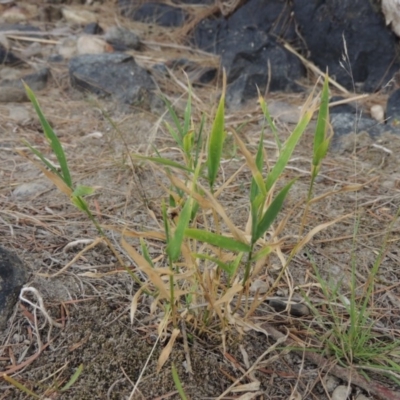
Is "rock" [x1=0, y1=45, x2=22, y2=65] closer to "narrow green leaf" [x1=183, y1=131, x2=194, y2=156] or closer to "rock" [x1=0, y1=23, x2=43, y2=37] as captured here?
"rock" [x1=0, y1=23, x2=43, y2=37]

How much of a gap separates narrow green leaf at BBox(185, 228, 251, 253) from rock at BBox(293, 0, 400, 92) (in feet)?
7.98

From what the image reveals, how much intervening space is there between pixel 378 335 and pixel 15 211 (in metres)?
1.10

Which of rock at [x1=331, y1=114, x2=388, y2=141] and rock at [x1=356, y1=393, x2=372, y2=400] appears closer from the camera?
rock at [x1=356, y1=393, x2=372, y2=400]

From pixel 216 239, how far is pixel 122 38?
3.26m

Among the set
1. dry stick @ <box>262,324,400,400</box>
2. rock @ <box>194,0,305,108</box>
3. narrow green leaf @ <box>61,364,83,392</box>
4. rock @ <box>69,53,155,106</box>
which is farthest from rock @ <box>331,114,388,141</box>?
narrow green leaf @ <box>61,364,83,392</box>

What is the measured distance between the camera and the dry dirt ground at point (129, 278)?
1111 mm

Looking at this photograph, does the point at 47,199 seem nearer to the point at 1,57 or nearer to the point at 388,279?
the point at 388,279

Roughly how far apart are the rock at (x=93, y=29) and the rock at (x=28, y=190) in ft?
8.10

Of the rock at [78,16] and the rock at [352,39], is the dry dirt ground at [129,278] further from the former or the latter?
the rock at [78,16]

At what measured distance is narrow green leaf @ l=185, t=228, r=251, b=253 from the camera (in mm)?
868

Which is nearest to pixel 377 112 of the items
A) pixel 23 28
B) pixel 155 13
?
pixel 155 13

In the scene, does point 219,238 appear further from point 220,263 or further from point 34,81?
point 34,81

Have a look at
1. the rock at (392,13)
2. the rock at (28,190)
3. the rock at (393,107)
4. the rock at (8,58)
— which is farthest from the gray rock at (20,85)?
the rock at (392,13)

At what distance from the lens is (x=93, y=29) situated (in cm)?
408
